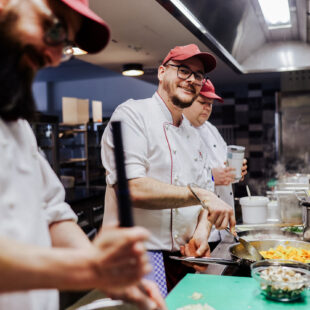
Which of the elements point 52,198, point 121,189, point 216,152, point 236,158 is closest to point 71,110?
point 216,152

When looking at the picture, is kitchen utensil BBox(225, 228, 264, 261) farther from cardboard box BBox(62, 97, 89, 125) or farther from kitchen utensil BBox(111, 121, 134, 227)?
cardboard box BBox(62, 97, 89, 125)

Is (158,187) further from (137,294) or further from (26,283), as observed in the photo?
(26,283)

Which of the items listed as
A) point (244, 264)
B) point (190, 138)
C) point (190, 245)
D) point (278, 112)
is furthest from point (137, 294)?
point (278, 112)

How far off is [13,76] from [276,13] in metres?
3.70

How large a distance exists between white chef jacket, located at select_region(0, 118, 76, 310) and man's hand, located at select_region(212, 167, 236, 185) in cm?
183

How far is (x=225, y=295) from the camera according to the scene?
146 cm

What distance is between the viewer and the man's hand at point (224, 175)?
2.72 m

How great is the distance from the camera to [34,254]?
549 mm

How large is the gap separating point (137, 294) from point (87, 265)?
196 millimetres

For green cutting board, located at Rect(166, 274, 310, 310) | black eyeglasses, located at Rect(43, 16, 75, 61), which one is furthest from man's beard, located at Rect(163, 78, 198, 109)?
black eyeglasses, located at Rect(43, 16, 75, 61)

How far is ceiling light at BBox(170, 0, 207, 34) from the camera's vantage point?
257 cm

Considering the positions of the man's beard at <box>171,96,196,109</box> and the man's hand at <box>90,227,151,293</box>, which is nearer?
the man's hand at <box>90,227,151,293</box>

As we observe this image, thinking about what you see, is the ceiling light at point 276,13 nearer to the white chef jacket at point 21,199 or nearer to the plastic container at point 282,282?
the plastic container at point 282,282

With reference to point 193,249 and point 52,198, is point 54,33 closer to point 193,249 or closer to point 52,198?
point 52,198
